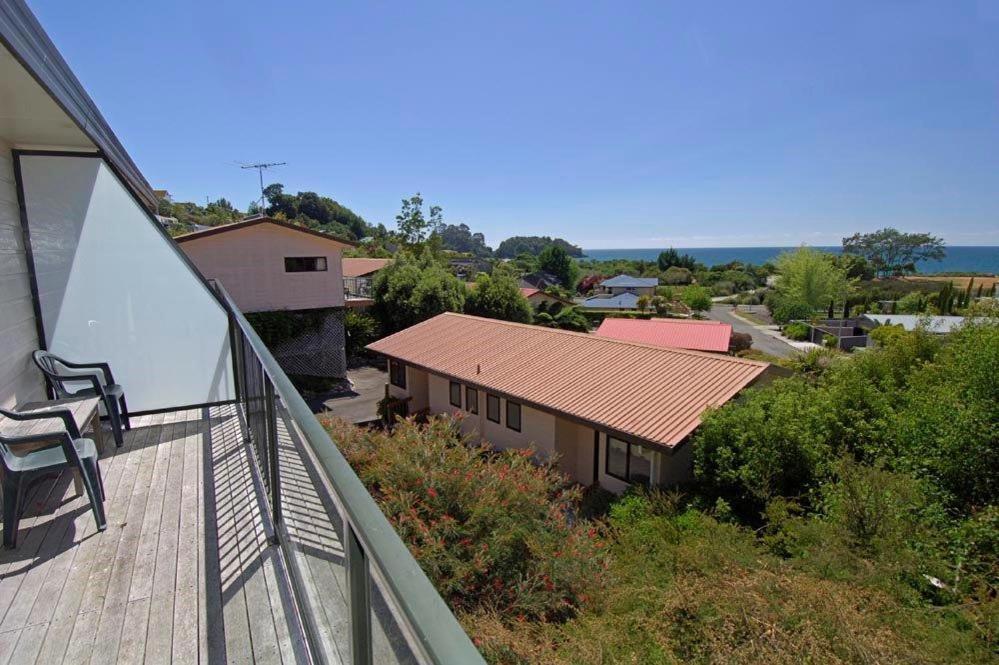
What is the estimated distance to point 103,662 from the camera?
1673 millimetres

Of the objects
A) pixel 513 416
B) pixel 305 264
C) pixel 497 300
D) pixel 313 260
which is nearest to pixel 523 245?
pixel 497 300

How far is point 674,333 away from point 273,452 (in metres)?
22.5

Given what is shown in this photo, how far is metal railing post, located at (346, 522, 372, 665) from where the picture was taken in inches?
35.2

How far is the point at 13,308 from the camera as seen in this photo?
10.5 ft

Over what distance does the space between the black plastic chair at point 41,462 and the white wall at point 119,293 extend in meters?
1.24

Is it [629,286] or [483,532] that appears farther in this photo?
[629,286]

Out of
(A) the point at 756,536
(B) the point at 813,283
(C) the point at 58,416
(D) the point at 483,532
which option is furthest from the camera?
(B) the point at 813,283

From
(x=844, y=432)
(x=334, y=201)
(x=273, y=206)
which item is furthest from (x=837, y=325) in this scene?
(x=334, y=201)

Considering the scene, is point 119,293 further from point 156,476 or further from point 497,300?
point 497,300

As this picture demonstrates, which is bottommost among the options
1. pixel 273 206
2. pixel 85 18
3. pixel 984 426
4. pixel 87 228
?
pixel 984 426

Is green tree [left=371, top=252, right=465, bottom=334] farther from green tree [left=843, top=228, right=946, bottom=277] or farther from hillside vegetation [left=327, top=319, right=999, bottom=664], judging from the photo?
green tree [left=843, top=228, right=946, bottom=277]

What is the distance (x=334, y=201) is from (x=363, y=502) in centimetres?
10361

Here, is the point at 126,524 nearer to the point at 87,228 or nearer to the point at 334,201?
the point at 87,228

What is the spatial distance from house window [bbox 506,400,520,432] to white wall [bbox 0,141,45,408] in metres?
9.82
